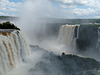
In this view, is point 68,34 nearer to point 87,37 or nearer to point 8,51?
point 87,37

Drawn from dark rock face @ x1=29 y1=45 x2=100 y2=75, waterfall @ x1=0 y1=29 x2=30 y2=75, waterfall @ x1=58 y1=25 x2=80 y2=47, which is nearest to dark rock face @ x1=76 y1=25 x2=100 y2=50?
waterfall @ x1=58 y1=25 x2=80 y2=47

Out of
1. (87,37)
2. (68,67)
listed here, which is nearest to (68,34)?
(87,37)

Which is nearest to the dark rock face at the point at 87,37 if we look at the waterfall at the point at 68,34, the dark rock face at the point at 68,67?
the waterfall at the point at 68,34

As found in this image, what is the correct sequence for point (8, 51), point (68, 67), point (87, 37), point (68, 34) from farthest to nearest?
point (68, 34)
point (87, 37)
point (68, 67)
point (8, 51)

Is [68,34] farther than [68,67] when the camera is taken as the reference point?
Yes

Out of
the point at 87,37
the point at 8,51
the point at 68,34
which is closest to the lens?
the point at 8,51

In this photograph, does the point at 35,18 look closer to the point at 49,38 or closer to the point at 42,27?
the point at 42,27

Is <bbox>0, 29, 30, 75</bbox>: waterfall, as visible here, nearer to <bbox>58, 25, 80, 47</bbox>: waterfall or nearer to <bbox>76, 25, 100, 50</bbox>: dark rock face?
<bbox>58, 25, 80, 47</bbox>: waterfall
